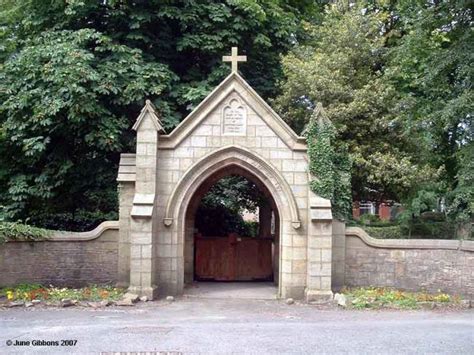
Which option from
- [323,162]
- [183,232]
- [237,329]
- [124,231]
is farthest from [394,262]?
[124,231]

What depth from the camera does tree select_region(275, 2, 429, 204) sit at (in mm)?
16531

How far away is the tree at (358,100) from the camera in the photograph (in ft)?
54.2

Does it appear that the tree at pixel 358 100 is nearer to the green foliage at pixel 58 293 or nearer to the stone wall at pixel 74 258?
the stone wall at pixel 74 258

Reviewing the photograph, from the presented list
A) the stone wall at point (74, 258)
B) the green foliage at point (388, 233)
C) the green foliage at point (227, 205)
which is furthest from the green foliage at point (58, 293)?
the green foliage at point (388, 233)

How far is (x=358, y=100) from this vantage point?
1681 cm

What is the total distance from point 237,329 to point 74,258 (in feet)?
19.8

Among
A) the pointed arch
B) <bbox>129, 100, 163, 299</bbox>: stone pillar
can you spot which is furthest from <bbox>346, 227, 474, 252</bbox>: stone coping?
<bbox>129, 100, 163, 299</bbox>: stone pillar

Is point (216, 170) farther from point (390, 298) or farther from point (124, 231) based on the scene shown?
point (390, 298)

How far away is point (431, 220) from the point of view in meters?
18.9

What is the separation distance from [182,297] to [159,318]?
2731mm

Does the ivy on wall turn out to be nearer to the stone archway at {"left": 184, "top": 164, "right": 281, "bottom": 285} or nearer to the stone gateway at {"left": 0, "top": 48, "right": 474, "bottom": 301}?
the stone gateway at {"left": 0, "top": 48, "right": 474, "bottom": 301}

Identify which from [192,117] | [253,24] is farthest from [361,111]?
[192,117]

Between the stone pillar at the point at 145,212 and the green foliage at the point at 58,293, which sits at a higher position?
the stone pillar at the point at 145,212

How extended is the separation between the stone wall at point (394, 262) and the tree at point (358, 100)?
2.43 metres
